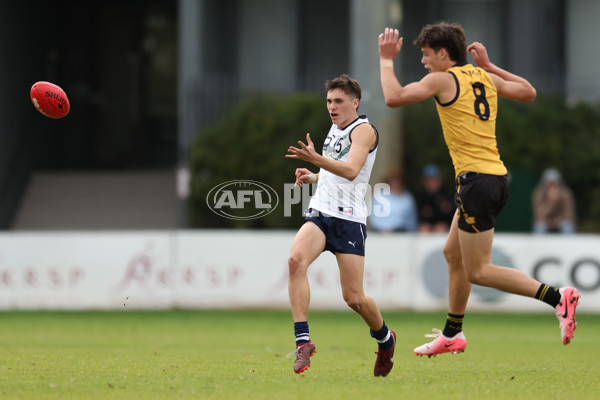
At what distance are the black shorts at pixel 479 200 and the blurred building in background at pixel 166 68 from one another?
11.4 metres

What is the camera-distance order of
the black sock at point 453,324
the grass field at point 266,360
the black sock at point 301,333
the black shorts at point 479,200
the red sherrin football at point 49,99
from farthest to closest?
the red sherrin football at point 49,99, the black sock at point 453,324, the black shorts at point 479,200, the black sock at point 301,333, the grass field at point 266,360

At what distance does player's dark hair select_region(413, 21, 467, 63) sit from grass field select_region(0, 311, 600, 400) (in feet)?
7.73

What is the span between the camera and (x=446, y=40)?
7145 mm

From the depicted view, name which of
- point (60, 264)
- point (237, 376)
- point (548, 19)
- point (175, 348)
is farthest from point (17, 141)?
point (237, 376)

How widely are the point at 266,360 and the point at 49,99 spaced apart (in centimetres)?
290

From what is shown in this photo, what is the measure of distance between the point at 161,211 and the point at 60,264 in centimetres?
691

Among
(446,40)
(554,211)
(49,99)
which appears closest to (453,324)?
(446,40)

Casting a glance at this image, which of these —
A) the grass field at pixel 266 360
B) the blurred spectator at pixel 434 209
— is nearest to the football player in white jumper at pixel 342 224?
the grass field at pixel 266 360

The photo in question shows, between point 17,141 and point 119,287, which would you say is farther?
point 17,141

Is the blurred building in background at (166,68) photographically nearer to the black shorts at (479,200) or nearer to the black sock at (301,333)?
the black shorts at (479,200)

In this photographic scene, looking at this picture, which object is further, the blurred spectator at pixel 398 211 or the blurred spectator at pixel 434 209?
the blurred spectator at pixel 398 211

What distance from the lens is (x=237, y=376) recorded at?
7.05m

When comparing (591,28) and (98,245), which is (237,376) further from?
(591,28)

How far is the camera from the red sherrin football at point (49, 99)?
828 cm
